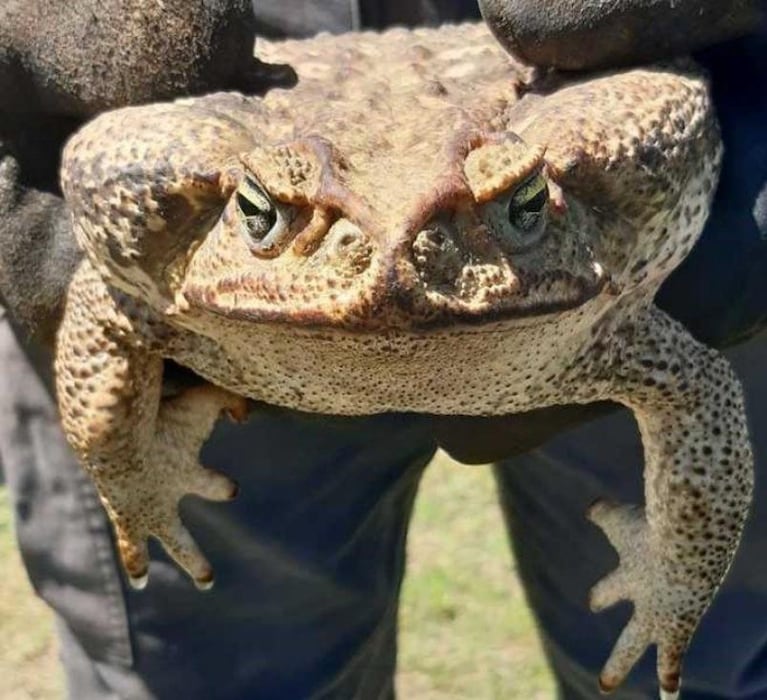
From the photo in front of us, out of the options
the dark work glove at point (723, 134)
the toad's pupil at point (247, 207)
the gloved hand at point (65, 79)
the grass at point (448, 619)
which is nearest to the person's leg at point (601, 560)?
the dark work glove at point (723, 134)

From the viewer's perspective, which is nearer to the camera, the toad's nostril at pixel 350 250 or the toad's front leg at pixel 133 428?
the toad's nostril at pixel 350 250

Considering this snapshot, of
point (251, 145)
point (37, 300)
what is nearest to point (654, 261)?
point (251, 145)

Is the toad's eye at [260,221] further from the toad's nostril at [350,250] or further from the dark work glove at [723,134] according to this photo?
the dark work glove at [723,134]

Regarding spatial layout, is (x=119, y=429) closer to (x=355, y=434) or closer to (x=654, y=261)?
(x=355, y=434)

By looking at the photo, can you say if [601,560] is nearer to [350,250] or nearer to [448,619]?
[448,619]

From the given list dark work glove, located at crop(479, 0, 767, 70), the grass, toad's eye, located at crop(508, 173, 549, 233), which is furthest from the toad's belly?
the grass

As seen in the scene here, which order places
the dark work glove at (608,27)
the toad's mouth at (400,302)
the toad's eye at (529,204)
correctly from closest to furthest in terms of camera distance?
the toad's mouth at (400,302) → the toad's eye at (529,204) → the dark work glove at (608,27)

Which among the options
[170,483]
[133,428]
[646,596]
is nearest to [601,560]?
[646,596]
